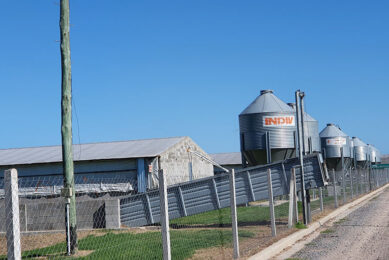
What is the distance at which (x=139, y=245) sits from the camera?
13531 mm

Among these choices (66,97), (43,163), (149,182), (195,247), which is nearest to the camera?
(195,247)

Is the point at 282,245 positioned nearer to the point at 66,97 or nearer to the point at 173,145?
the point at 66,97

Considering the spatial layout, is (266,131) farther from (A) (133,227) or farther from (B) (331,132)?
(B) (331,132)

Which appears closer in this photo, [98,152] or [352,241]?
[352,241]

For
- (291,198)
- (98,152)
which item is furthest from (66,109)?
(98,152)

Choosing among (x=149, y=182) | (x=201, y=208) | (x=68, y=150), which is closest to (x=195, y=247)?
(x=68, y=150)

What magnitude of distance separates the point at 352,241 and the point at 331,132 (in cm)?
3647

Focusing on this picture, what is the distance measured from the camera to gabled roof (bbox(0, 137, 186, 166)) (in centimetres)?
3238

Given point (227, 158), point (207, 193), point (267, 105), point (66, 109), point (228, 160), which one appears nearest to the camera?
point (66, 109)

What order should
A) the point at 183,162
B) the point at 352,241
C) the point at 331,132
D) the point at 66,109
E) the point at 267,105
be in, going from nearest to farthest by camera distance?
1. the point at 66,109
2. the point at 352,241
3. the point at 267,105
4. the point at 183,162
5. the point at 331,132

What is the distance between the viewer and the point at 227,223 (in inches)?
840

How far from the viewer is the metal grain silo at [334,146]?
48.1 meters

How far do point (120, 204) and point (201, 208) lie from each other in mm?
3044

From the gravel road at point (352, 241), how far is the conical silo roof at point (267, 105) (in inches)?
323
